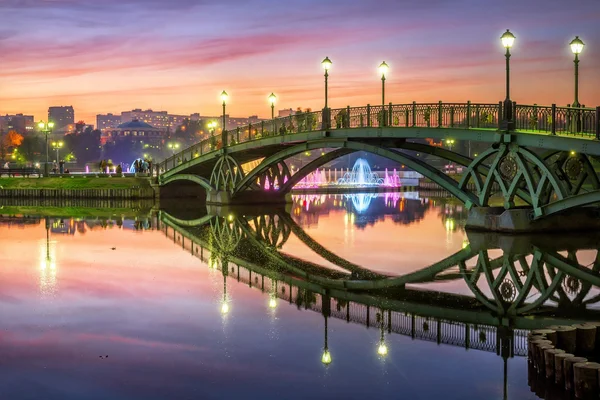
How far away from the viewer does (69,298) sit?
78.0 feet

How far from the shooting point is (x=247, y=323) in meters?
20.0

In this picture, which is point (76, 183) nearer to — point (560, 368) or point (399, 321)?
point (399, 321)

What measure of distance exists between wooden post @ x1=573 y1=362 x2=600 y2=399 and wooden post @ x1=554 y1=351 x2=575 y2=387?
1.69 ft

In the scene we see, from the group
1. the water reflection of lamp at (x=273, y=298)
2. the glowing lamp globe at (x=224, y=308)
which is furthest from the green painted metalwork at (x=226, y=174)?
the glowing lamp globe at (x=224, y=308)

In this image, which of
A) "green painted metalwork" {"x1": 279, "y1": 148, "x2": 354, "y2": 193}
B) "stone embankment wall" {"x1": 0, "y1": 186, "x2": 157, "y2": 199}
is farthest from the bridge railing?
"stone embankment wall" {"x1": 0, "y1": 186, "x2": 157, "y2": 199}

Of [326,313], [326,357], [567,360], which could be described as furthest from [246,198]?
[567,360]

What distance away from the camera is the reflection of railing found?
18219mm

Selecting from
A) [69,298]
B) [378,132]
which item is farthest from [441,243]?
[69,298]

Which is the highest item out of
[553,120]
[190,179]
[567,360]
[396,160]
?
[553,120]

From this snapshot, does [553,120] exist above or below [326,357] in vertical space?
above

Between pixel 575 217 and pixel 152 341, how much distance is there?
27.4 metres

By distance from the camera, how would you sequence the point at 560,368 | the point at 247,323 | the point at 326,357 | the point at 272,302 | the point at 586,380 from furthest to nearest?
1. the point at 272,302
2. the point at 247,323
3. the point at 326,357
4. the point at 560,368
5. the point at 586,380

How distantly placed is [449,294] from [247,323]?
6.94 m

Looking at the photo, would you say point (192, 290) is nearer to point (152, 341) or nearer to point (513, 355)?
point (152, 341)
